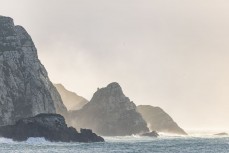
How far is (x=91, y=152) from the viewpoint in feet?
472

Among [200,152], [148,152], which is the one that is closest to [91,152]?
[148,152]

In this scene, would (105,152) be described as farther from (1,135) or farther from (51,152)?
(1,135)

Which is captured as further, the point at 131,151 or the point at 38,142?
the point at 38,142

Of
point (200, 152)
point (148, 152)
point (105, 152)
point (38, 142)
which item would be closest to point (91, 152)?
point (105, 152)

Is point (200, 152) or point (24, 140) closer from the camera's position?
point (200, 152)

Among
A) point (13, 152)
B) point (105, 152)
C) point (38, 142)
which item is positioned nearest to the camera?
point (13, 152)

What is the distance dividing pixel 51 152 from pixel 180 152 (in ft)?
106

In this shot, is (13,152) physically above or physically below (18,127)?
below

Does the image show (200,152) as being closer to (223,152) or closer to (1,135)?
(223,152)

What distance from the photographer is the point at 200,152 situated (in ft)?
491

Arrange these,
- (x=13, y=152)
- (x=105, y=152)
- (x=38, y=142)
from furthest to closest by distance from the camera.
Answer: (x=38, y=142) → (x=105, y=152) → (x=13, y=152)

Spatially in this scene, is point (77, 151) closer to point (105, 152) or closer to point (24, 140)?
point (105, 152)

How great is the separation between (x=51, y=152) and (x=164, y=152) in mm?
29743

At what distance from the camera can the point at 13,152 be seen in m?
136
